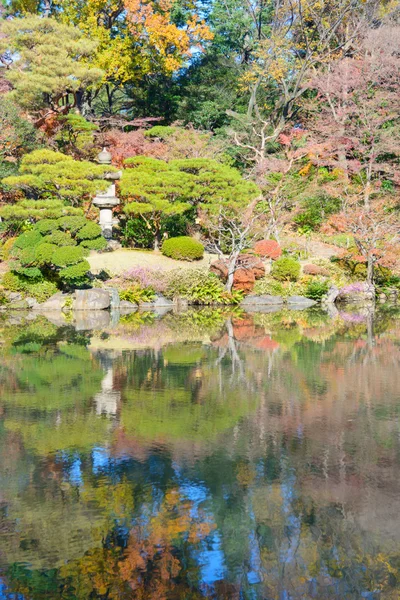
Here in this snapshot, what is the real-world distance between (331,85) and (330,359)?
19497mm

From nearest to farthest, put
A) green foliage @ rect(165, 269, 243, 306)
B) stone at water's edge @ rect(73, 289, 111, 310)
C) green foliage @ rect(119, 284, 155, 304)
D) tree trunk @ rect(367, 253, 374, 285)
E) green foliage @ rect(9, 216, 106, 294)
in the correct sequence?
green foliage @ rect(9, 216, 106, 294)
stone at water's edge @ rect(73, 289, 111, 310)
green foliage @ rect(119, 284, 155, 304)
green foliage @ rect(165, 269, 243, 306)
tree trunk @ rect(367, 253, 374, 285)

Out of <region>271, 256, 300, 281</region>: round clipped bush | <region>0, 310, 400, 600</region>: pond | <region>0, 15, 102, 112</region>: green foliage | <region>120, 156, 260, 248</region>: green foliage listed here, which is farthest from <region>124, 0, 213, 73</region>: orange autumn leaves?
<region>0, 310, 400, 600</region>: pond

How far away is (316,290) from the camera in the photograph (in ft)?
68.6

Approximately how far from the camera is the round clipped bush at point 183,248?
72.5 ft

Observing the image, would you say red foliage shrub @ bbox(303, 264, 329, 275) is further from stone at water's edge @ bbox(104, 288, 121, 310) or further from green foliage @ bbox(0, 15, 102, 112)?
green foliage @ bbox(0, 15, 102, 112)

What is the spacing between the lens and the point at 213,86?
29531 millimetres

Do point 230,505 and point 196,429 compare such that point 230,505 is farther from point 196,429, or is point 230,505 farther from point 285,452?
point 196,429

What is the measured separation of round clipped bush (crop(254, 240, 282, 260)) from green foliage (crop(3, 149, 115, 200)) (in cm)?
518

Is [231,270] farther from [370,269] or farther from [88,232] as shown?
[370,269]

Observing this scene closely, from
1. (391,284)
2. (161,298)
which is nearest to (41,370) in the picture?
(161,298)

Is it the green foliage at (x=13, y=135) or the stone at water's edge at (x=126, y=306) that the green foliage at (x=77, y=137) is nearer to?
the green foliage at (x=13, y=135)

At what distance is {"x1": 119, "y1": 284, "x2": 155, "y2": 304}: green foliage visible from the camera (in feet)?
62.3

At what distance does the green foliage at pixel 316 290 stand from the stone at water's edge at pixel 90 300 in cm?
629

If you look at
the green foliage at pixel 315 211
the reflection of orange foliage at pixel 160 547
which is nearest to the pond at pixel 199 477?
the reflection of orange foliage at pixel 160 547
